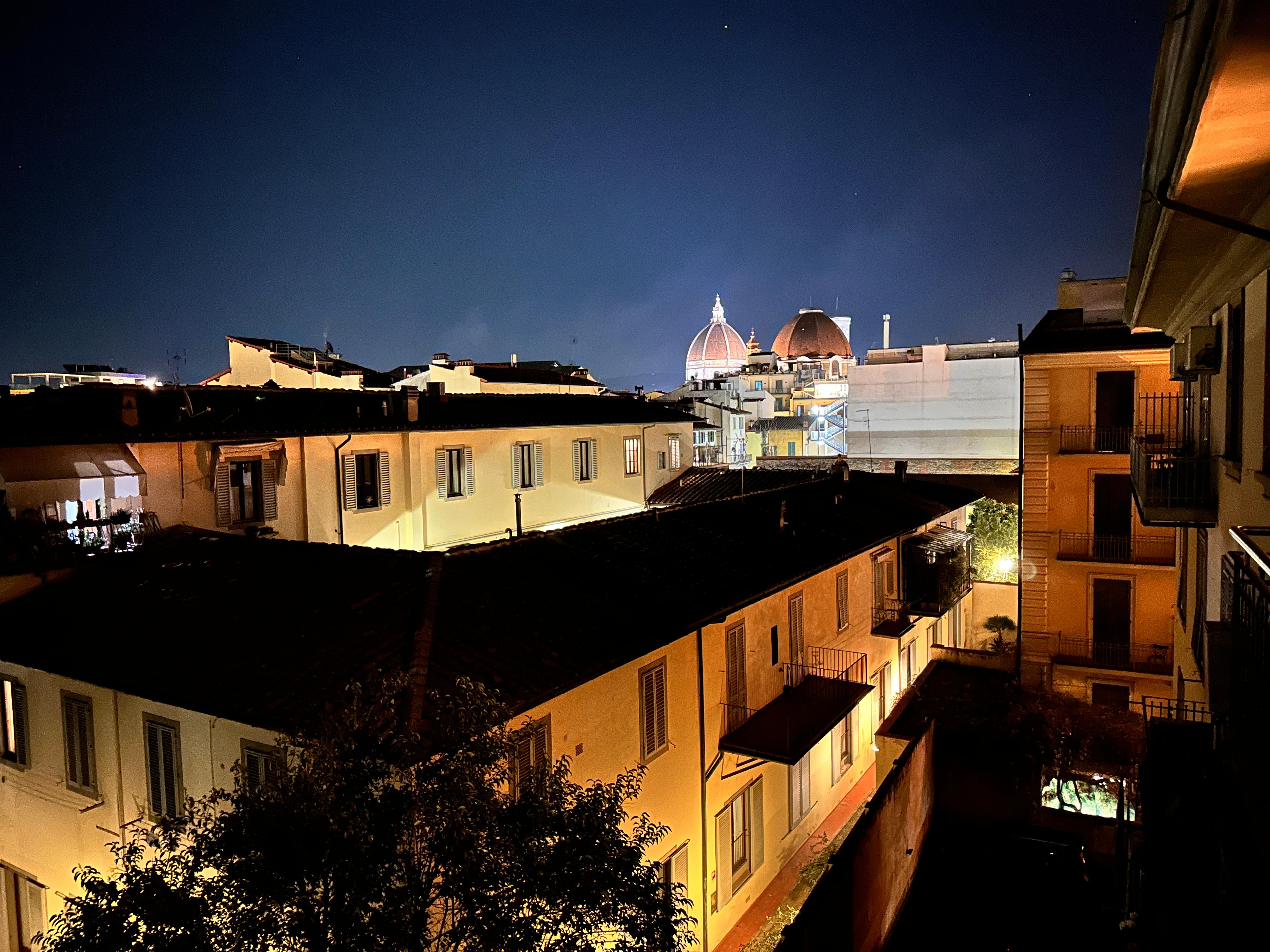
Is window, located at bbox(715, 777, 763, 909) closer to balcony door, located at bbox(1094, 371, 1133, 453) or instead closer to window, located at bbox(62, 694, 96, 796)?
window, located at bbox(62, 694, 96, 796)

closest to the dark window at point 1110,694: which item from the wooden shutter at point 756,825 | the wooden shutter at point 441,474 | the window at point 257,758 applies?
the wooden shutter at point 756,825

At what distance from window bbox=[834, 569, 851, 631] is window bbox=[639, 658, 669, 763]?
7.70m

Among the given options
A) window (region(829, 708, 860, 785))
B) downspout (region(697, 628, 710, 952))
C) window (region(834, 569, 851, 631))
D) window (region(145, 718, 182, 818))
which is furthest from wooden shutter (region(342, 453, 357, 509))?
window (region(829, 708, 860, 785))

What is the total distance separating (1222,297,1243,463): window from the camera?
7.02 metres

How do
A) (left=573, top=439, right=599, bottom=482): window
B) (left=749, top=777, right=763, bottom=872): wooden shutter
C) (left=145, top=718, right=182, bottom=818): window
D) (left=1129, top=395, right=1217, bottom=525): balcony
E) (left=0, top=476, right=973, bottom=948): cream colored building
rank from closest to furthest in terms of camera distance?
(left=1129, top=395, right=1217, bottom=525): balcony < (left=0, top=476, right=973, bottom=948): cream colored building < (left=145, top=718, right=182, bottom=818): window < (left=749, top=777, right=763, bottom=872): wooden shutter < (left=573, top=439, right=599, bottom=482): window

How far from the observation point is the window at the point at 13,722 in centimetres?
1260

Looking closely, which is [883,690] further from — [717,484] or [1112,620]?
[717,484]

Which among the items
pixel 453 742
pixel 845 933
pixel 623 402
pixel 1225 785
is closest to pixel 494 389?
pixel 623 402

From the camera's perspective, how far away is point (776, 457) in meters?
49.2

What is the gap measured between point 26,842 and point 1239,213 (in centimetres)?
1721

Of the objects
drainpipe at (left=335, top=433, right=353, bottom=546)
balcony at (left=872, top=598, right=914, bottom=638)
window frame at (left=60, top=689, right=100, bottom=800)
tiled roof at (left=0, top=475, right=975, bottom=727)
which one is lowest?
balcony at (left=872, top=598, right=914, bottom=638)

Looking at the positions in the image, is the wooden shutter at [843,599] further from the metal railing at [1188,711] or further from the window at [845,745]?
the metal railing at [1188,711]

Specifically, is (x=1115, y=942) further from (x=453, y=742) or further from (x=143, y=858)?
(x=143, y=858)

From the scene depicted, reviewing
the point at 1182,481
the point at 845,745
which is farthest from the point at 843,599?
the point at 1182,481
